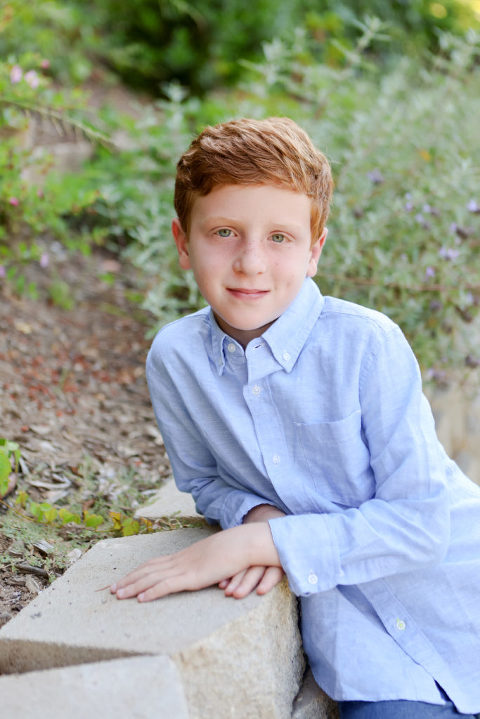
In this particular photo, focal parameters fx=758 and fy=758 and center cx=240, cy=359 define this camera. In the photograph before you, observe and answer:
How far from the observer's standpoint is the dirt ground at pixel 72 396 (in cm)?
245

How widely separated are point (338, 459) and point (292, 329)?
1.01ft

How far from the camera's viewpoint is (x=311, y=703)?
1.69 metres

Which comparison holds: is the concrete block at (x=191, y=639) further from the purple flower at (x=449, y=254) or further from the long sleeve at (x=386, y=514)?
the purple flower at (x=449, y=254)

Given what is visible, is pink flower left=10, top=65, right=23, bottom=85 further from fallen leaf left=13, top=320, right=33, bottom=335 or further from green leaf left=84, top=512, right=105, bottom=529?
green leaf left=84, top=512, right=105, bottom=529

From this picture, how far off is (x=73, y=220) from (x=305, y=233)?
9.72 ft

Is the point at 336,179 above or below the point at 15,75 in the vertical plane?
below

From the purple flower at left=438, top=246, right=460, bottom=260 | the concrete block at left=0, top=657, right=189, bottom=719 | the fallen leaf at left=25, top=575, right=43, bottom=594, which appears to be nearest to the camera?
the concrete block at left=0, top=657, right=189, bottom=719

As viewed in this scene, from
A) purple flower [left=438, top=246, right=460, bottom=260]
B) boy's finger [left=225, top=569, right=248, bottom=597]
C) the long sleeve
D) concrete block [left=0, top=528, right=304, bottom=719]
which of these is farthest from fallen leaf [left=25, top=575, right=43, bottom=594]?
purple flower [left=438, top=246, right=460, bottom=260]

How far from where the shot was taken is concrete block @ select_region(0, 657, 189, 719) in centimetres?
137

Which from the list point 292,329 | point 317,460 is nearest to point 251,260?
point 292,329

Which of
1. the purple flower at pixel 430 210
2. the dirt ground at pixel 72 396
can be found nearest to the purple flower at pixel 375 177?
the purple flower at pixel 430 210

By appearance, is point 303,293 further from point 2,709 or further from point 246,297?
point 2,709

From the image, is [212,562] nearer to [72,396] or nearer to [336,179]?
[72,396]

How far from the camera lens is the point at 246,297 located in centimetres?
165
